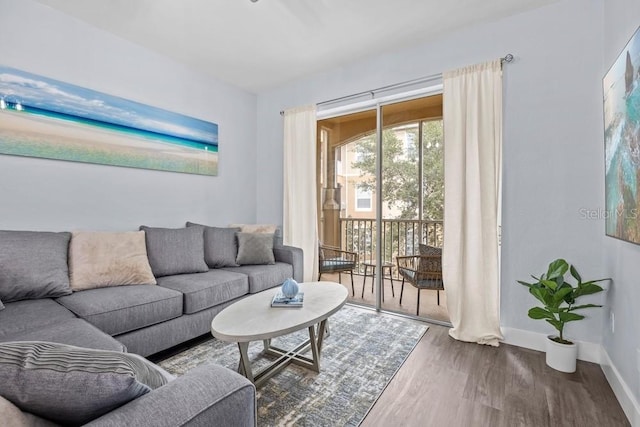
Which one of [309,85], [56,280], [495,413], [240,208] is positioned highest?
[309,85]

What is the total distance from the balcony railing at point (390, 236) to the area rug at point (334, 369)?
761 mm

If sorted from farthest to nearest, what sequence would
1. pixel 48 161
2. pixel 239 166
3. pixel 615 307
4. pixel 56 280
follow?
pixel 239 166
pixel 48 161
pixel 56 280
pixel 615 307

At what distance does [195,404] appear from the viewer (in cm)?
76

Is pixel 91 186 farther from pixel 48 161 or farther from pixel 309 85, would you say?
pixel 309 85

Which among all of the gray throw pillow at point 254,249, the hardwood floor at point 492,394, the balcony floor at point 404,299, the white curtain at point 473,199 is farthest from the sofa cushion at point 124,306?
the white curtain at point 473,199

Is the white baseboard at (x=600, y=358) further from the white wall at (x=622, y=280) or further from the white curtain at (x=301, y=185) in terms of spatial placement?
the white curtain at (x=301, y=185)

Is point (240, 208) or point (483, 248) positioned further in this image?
point (240, 208)

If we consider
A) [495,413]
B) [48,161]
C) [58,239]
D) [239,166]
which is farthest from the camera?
[239,166]

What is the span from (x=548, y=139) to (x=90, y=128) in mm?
3767

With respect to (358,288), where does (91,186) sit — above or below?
above

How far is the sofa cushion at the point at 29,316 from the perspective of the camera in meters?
1.49

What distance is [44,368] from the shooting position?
0.66 m

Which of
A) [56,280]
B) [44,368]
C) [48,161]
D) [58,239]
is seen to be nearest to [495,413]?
[44,368]

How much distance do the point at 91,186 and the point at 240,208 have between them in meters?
1.67
